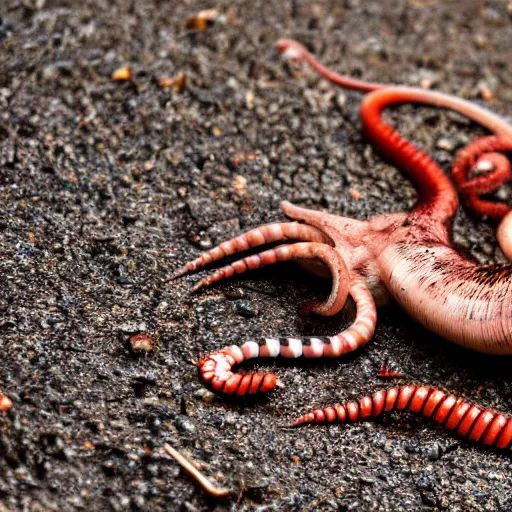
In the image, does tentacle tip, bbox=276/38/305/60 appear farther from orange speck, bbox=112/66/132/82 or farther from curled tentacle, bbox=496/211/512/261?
curled tentacle, bbox=496/211/512/261

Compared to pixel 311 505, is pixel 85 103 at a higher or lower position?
higher

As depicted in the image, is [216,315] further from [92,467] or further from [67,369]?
[92,467]

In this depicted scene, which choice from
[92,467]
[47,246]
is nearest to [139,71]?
[47,246]

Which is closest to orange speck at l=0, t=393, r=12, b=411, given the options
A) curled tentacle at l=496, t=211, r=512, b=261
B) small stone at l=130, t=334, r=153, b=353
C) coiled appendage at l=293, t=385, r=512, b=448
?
small stone at l=130, t=334, r=153, b=353

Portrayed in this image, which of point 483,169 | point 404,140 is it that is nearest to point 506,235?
point 483,169

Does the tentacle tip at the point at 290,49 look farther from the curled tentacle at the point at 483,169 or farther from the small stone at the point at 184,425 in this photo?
the small stone at the point at 184,425

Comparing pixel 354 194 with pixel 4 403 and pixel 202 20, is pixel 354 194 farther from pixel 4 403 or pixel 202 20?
pixel 4 403

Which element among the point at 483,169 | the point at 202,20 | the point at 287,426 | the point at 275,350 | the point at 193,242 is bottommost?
the point at 287,426
